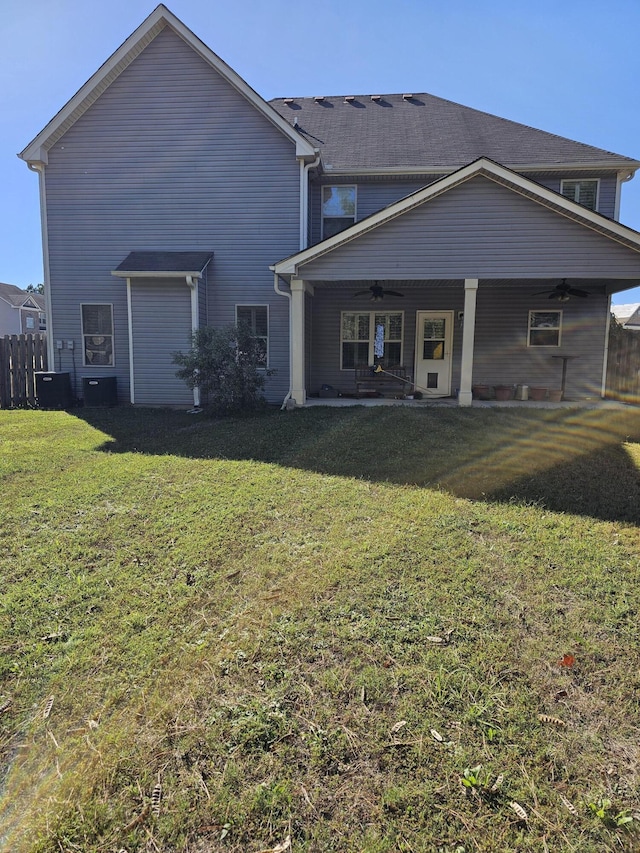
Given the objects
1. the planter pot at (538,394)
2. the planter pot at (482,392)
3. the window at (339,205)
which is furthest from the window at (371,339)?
the planter pot at (538,394)

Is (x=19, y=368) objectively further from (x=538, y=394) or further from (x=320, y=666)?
(x=320, y=666)

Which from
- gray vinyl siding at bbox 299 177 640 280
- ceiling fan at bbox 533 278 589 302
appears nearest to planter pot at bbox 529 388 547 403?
ceiling fan at bbox 533 278 589 302

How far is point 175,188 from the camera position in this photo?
12.3 m

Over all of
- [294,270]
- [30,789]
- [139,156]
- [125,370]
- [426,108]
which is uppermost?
[426,108]

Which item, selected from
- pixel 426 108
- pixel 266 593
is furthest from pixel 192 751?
pixel 426 108

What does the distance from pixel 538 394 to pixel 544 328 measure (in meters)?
1.84

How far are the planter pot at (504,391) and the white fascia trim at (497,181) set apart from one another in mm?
3876

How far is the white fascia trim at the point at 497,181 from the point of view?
9.43 m

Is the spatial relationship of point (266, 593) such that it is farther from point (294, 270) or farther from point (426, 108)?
point (426, 108)

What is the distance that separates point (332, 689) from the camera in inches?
103

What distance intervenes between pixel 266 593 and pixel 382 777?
1.55 metres

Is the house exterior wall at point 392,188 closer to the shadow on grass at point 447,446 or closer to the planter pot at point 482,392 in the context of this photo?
the planter pot at point 482,392

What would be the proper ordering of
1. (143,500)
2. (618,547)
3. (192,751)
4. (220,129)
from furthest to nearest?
(220,129), (143,500), (618,547), (192,751)

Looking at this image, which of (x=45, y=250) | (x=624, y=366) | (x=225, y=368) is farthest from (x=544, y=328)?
(x=45, y=250)
